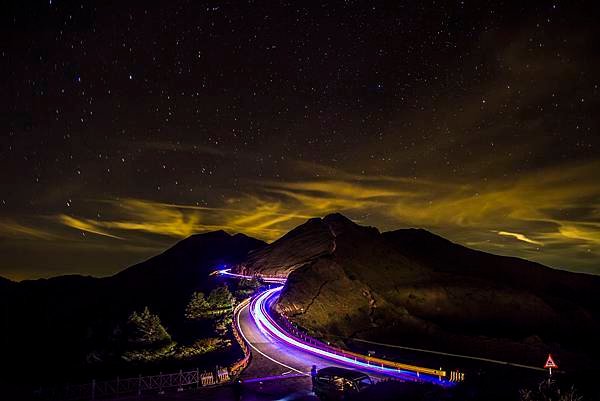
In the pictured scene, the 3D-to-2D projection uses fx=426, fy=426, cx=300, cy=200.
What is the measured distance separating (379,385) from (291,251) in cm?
9988

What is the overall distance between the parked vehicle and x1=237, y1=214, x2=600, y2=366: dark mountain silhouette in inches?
1483

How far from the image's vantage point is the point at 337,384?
62.2 feet

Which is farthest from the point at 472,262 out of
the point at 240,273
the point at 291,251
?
the point at 240,273

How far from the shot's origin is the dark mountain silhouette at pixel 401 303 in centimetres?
7525

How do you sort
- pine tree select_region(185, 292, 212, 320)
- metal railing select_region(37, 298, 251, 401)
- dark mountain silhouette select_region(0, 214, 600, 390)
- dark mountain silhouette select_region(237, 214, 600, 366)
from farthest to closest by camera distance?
dark mountain silhouette select_region(237, 214, 600, 366)
dark mountain silhouette select_region(0, 214, 600, 390)
pine tree select_region(185, 292, 212, 320)
metal railing select_region(37, 298, 251, 401)

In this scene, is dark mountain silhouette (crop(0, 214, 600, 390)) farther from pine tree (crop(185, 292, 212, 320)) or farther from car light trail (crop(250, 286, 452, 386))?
car light trail (crop(250, 286, 452, 386))

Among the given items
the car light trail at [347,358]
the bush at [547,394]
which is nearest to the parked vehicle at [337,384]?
the car light trail at [347,358]

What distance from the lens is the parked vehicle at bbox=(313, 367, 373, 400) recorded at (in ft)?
61.7

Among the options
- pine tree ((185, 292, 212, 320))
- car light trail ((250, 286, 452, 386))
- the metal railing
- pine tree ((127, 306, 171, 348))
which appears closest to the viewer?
the metal railing

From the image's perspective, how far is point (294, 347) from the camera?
3450cm

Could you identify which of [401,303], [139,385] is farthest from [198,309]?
[401,303]

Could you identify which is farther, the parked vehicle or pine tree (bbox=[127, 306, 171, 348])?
pine tree (bbox=[127, 306, 171, 348])

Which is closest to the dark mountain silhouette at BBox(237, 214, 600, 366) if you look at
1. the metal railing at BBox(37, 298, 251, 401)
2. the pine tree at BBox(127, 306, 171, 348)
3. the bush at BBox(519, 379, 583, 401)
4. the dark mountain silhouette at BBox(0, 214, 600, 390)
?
the dark mountain silhouette at BBox(0, 214, 600, 390)

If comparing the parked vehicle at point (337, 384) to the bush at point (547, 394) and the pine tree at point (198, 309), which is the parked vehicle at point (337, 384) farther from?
the pine tree at point (198, 309)
